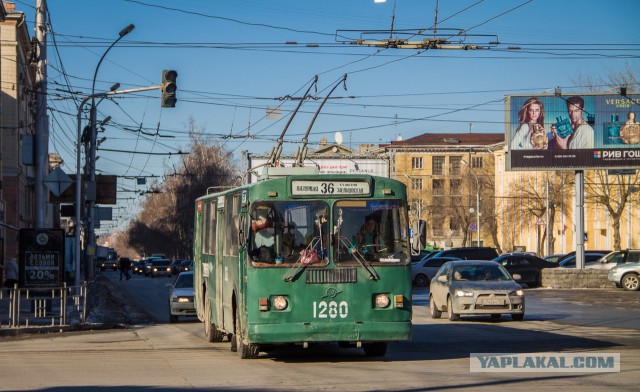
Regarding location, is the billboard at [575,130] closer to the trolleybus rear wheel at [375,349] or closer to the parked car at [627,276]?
the parked car at [627,276]

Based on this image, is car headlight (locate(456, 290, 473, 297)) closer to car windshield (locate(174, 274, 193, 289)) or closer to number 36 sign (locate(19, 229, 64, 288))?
car windshield (locate(174, 274, 193, 289))

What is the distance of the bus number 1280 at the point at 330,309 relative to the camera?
15.6m

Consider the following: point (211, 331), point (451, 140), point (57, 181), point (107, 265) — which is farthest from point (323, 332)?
point (107, 265)

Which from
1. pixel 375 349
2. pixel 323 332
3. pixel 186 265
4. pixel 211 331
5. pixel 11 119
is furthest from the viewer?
pixel 186 265

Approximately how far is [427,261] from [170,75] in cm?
2808

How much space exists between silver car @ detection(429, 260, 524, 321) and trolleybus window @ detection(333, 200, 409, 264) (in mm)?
9434

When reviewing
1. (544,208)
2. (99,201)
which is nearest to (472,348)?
(99,201)

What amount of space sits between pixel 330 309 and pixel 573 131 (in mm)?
31977

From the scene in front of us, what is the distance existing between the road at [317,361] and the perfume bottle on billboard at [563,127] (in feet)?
64.4

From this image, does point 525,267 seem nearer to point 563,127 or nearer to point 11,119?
point 563,127

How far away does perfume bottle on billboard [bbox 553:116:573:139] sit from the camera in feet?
149

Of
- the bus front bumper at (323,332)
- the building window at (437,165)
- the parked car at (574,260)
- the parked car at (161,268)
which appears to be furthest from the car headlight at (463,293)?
the building window at (437,165)

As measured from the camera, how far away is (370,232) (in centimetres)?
1597

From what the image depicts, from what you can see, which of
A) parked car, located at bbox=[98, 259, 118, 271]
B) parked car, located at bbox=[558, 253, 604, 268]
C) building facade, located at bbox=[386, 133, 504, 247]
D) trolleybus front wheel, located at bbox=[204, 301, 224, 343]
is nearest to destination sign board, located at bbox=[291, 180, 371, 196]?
trolleybus front wheel, located at bbox=[204, 301, 224, 343]
